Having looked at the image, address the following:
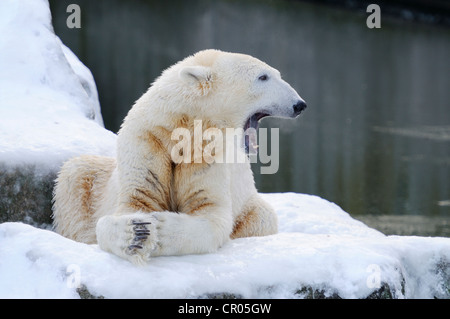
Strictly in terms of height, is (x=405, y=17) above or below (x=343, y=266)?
above

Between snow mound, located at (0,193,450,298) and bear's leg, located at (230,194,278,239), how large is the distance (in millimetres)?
669

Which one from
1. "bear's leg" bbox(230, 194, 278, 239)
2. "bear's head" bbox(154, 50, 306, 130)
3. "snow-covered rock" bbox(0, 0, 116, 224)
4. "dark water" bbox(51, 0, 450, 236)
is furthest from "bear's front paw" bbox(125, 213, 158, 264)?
"dark water" bbox(51, 0, 450, 236)

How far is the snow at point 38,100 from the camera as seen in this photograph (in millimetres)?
4480

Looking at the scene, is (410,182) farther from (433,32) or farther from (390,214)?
(433,32)

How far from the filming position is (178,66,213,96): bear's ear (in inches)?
140

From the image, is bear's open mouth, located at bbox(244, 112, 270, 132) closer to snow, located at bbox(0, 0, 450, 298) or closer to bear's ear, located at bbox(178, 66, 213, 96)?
bear's ear, located at bbox(178, 66, 213, 96)

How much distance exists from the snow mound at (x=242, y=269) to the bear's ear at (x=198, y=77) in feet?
2.65

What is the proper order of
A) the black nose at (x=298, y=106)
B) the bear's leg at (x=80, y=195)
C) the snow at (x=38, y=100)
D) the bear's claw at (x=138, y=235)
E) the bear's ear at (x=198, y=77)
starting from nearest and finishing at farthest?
the bear's claw at (x=138, y=235), the bear's ear at (x=198, y=77), the black nose at (x=298, y=106), the bear's leg at (x=80, y=195), the snow at (x=38, y=100)

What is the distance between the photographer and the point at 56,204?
430 cm

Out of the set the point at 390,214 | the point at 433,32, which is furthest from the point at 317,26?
the point at 390,214

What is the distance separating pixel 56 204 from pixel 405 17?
25.7 meters

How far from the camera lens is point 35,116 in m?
4.95

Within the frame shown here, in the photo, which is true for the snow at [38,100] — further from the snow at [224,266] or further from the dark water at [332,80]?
the dark water at [332,80]

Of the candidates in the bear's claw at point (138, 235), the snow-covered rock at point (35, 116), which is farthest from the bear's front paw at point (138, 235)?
the snow-covered rock at point (35, 116)
